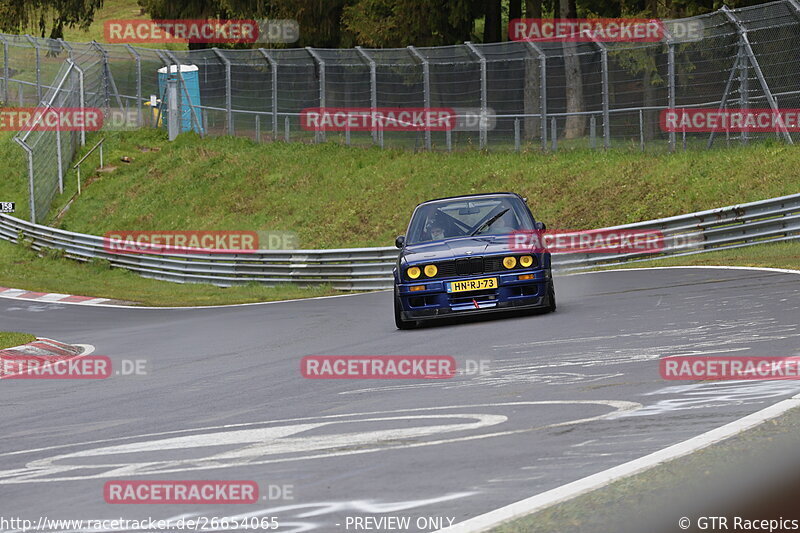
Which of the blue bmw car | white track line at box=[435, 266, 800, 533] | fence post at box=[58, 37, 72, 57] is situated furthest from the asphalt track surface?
fence post at box=[58, 37, 72, 57]

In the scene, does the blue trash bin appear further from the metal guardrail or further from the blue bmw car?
the blue bmw car

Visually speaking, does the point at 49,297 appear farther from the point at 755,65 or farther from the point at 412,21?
the point at 412,21

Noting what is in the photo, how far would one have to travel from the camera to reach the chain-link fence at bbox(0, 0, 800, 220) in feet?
80.4

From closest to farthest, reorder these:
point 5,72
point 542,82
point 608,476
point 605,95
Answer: point 608,476 → point 605,95 → point 542,82 → point 5,72

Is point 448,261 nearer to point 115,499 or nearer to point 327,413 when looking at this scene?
point 327,413

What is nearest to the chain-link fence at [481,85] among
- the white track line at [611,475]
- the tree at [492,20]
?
the tree at [492,20]

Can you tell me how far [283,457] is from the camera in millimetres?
6355

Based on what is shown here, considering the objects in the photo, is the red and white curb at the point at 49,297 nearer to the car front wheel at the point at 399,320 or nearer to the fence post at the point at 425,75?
the fence post at the point at 425,75

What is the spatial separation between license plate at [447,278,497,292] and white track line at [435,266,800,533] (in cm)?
689

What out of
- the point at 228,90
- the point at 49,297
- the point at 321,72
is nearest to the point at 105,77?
the point at 228,90

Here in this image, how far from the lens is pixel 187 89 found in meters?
40.8

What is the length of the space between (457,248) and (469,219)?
1374mm

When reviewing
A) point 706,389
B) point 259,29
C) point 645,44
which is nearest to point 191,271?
point 645,44

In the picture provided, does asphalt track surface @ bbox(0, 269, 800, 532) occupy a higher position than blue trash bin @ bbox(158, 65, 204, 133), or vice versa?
blue trash bin @ bbox(158, 65, 204, 133)
